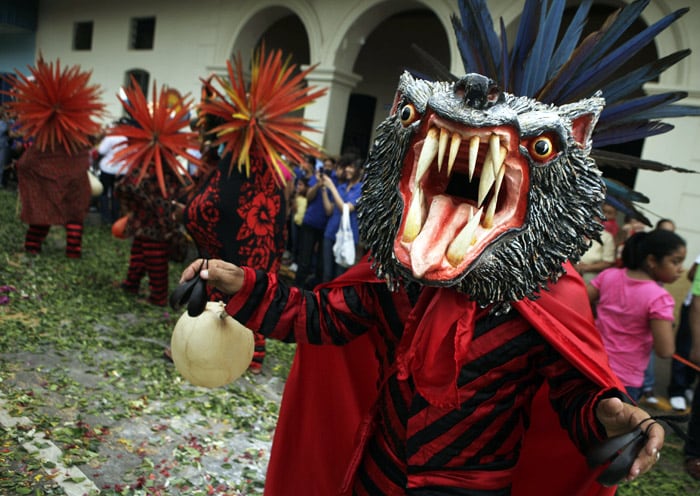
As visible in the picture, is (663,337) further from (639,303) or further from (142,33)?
(142,33)

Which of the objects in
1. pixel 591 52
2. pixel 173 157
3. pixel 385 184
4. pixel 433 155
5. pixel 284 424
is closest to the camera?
pixel 433 155

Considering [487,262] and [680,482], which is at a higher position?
[487,262]

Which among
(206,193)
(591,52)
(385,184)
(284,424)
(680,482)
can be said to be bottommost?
(680,482)

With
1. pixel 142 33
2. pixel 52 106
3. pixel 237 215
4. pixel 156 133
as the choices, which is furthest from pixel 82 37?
pixel 237 215

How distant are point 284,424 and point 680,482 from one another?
297cm

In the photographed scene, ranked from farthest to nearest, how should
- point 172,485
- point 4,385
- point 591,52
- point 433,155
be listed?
point 4,385, point 172,485, point 591,52, point 433,155

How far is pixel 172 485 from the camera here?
2.84 meters

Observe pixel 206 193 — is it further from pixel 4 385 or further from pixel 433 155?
pixel 433 155

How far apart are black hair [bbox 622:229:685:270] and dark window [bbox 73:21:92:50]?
1588 centimetres

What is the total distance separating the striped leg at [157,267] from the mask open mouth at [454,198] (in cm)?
422

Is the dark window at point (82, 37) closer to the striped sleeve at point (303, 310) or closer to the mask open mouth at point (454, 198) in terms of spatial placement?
the striped sleeve at point (303, 310)

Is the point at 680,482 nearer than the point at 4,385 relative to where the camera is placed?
No

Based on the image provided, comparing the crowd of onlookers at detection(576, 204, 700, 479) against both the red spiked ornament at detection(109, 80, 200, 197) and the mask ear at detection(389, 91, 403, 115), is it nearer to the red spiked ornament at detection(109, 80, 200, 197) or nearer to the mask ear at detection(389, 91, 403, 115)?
the mask ear at detection(389, 91, 403, 115)

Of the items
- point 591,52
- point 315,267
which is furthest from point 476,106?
point 315,267
